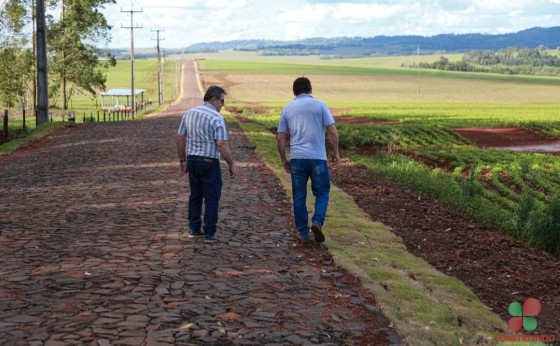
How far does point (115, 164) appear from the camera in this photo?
66.4ft

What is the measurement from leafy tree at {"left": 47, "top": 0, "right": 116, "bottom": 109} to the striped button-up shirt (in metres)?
64.5

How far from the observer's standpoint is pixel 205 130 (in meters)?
10.4

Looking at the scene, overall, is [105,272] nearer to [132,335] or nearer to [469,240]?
[132,335]

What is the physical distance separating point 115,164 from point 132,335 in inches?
555

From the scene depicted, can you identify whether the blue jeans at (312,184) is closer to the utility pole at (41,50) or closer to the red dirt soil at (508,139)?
the utility pole at (41,50)

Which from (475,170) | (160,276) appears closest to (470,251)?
(160,276)

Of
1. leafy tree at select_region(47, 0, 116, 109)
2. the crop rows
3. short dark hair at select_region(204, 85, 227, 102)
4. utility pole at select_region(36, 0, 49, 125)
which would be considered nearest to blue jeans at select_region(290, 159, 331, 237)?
short dark hair at select_region(204, 85, 227, 102)

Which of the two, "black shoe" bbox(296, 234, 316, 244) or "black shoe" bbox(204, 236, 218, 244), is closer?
"black shoe" bbox(204, 236, 218, 244)

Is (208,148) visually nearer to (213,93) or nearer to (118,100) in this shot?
(213,93)

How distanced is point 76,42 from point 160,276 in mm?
67955

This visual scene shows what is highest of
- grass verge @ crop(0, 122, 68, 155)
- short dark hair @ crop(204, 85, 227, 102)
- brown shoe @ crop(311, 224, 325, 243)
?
short dark hair @ crop(204, 85, 227, 102)

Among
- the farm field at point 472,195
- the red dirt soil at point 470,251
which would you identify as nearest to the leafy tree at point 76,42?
the farm field at point 472,195

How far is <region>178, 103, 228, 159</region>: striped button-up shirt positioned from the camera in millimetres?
10328

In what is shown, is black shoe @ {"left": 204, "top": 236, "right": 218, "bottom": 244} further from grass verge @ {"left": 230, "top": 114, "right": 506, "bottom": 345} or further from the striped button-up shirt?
grass verge @ {"left": 230, "top": 114, "right": 506, "bottom": 345}
